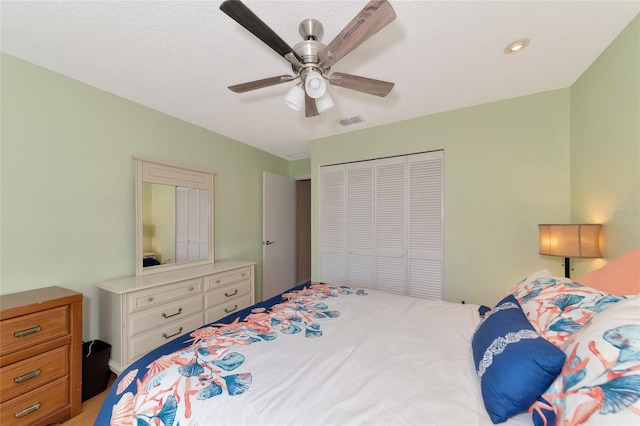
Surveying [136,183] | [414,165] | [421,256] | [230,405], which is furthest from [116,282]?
[414,165]

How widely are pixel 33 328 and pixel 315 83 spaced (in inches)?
88.0

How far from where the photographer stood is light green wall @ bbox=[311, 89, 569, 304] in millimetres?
2170

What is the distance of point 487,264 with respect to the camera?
241 centimetres

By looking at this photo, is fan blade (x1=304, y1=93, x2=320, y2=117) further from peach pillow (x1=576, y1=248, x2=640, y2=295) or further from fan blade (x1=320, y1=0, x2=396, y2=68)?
peach pillow (x1=576, y1=248, x2=640, y2=295)

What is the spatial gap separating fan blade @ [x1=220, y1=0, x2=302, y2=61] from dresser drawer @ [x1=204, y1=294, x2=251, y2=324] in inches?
96.2

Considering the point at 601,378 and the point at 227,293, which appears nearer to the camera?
the point at 601,378

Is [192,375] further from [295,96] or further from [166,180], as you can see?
[166,180]

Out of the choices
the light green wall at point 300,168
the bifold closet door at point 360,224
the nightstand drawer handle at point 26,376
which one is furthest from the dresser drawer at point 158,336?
the light green wall at point 300,168

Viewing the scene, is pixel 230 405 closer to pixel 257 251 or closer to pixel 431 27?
pixel 431 27

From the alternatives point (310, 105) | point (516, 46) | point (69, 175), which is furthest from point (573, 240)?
point (69, 175)

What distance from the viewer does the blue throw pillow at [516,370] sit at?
0.77 m

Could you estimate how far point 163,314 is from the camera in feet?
7.04

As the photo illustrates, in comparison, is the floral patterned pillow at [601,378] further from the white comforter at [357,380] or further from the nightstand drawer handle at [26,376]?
the nightstand drawer handle at [26,376]

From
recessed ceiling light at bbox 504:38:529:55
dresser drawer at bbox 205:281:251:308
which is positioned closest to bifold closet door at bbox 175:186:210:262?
dresser drawer at bbox 205:281:251:308
